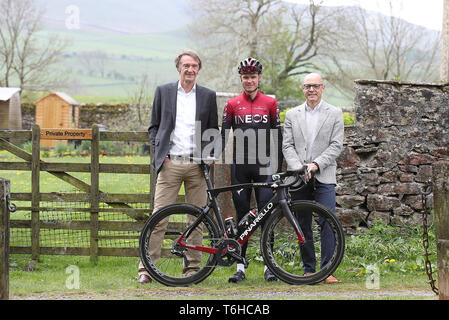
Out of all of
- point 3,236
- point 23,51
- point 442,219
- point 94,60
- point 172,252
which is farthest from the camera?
point 94,60

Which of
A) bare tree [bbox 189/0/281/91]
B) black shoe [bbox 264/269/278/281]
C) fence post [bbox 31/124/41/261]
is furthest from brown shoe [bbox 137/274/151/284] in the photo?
bare tree [bbox 189/0/281/91]

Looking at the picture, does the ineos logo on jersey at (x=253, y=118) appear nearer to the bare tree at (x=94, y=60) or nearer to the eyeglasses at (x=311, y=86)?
the eyeglasses at (x=311, y=86)

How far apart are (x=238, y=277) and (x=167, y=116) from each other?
5.93 feet

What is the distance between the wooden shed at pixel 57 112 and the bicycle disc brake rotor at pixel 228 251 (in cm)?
2678

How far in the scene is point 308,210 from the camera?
20.2ft

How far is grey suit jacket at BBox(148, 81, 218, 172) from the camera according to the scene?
6324 mm

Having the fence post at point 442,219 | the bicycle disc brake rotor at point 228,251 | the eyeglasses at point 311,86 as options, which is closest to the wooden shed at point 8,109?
the eyeglasses at point 311,86

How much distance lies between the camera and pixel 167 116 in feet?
20.9

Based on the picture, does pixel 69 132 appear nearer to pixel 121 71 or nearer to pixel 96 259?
pixel 96 259

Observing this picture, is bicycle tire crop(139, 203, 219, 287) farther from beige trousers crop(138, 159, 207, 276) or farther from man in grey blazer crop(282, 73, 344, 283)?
man in grey blazer crop(282, 73, 344, 283)

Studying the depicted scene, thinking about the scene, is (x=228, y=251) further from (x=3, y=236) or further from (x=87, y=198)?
(x=87, y=198)

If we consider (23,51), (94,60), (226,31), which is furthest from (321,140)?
(94,60)

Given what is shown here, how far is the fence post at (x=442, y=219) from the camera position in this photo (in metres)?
4.50
